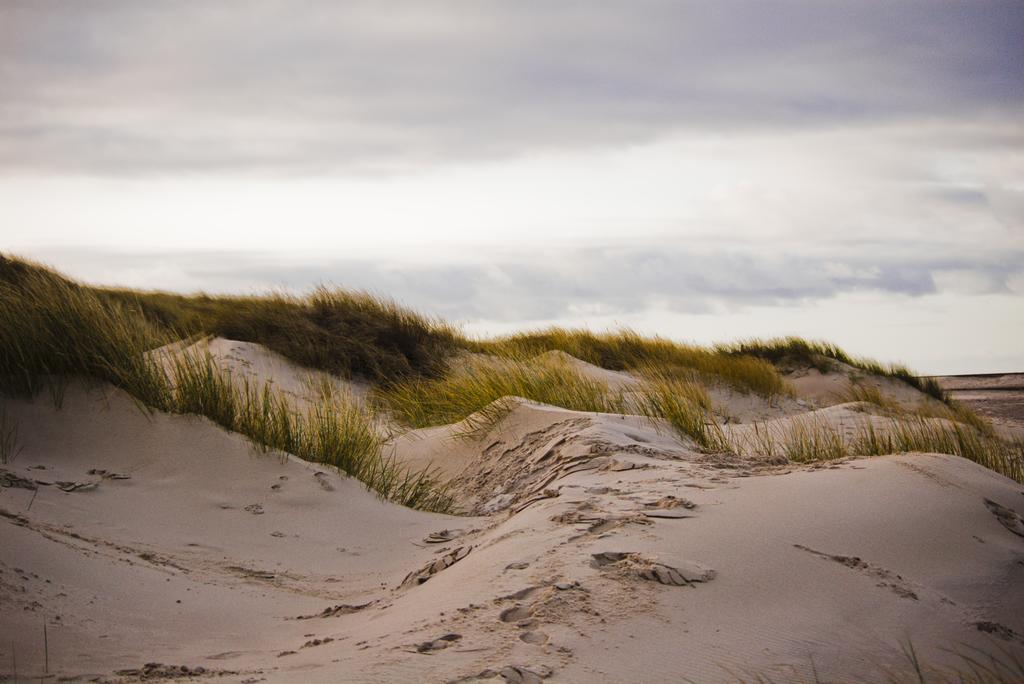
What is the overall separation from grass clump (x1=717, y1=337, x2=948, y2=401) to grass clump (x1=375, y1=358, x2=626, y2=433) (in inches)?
294

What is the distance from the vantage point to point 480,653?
2566 mm

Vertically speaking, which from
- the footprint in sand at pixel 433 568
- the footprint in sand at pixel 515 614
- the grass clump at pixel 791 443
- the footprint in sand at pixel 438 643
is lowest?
the footprint in sand at pixel 433 568

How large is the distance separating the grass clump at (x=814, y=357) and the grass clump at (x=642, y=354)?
43.4 inches

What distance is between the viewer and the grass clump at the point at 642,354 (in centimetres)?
1295

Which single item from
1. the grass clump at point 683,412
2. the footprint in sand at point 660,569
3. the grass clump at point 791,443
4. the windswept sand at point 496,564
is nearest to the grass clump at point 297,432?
the windswept sand at point 496,564

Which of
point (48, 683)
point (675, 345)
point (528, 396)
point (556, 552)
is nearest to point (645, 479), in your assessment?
point (556, 552)

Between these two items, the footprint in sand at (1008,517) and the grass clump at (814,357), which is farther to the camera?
the grass clump at (814,357)

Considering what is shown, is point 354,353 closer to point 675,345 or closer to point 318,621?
point 675,345

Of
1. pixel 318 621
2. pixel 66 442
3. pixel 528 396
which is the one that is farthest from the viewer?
pixel 528 396

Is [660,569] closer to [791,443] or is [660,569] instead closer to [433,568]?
[433,568]

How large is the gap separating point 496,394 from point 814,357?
9.35 metres

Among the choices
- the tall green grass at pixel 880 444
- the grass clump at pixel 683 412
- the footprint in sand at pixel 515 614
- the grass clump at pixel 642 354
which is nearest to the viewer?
the footprint in sand at pixel 515 614

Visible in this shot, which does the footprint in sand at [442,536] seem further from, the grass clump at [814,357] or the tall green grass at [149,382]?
the grass clump at [814,357]

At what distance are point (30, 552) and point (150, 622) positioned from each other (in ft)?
2.31
